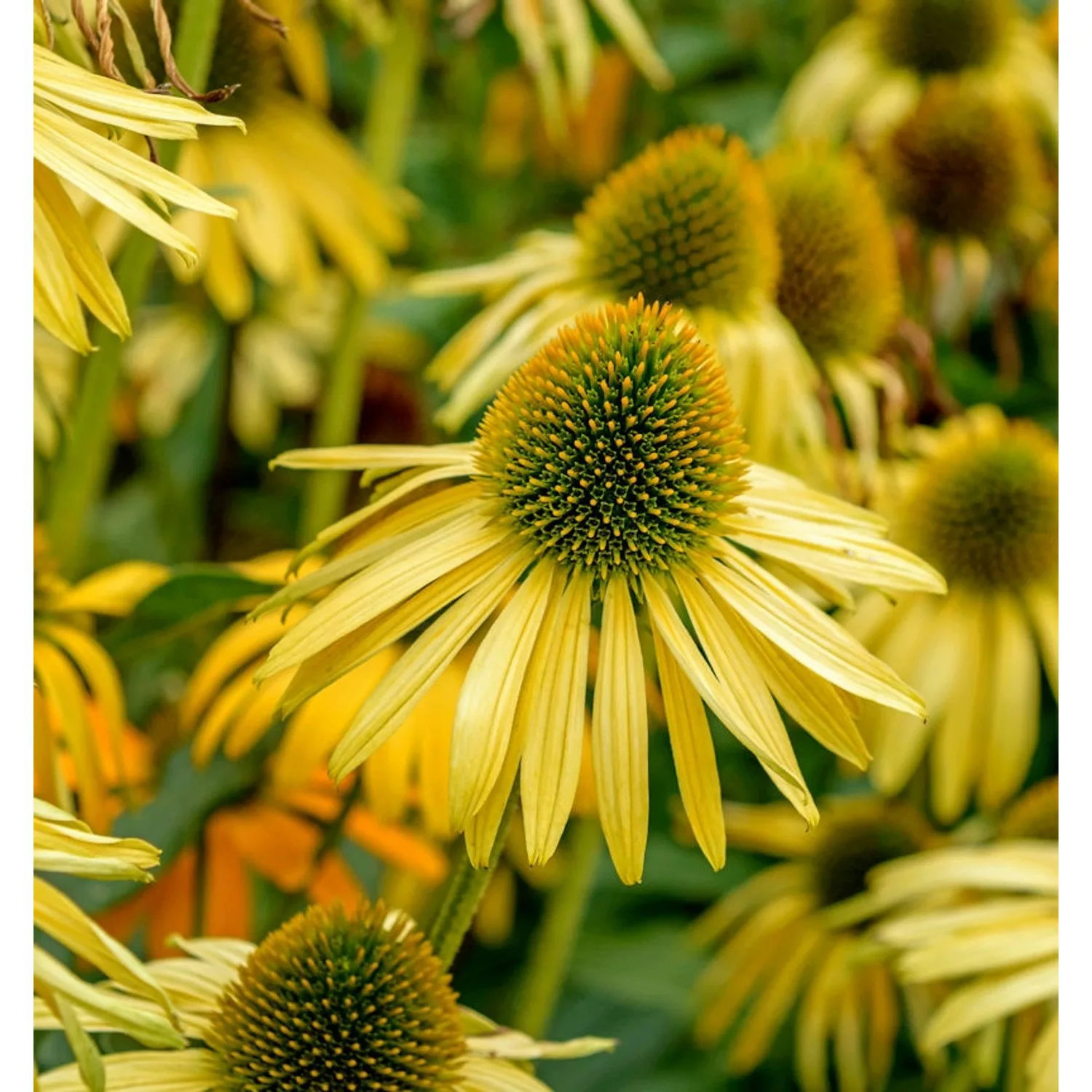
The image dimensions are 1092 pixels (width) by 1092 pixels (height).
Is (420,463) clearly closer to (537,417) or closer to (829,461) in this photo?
(537,417)

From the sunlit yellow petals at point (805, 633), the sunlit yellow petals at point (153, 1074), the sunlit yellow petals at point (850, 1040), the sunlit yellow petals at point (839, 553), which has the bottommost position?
the sunlit yellow petals at point (850, 1040)

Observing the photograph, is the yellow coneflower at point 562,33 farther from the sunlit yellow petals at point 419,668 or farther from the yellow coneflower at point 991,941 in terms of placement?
the yellow coneflower at point 991,941

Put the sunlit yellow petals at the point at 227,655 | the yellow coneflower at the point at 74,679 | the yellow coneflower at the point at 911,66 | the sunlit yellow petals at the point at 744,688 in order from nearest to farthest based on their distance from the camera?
the sunlit yellow petals at the point at 744,688 < the yellow coneflower at the point at 74,679 < the sunlit yellow petals at the point at 227,655 < the yellow coneflower at the point at 911,66

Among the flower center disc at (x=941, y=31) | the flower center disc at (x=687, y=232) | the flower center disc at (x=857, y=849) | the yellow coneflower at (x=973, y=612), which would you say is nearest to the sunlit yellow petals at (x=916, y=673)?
the yellow coneflower at (x=973, y=612)

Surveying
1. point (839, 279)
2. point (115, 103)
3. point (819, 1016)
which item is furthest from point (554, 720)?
point (819, 1016)

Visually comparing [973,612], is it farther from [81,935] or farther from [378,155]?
[81,935]

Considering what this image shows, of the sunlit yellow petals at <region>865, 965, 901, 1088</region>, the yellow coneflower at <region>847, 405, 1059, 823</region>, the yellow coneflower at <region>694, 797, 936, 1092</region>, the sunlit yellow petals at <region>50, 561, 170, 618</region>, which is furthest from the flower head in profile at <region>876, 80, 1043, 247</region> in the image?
the sunlit yellow petals at <region>50, 561, 170, 618</region>

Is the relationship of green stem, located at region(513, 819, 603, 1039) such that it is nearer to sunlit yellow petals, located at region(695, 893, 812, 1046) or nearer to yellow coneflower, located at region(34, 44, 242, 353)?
sunlit yellow petals, located at region(695, 893, 812, 1046)
